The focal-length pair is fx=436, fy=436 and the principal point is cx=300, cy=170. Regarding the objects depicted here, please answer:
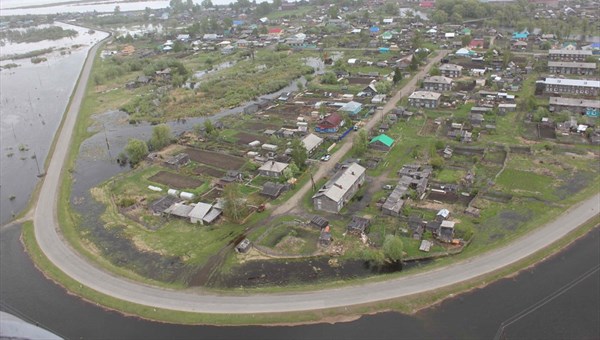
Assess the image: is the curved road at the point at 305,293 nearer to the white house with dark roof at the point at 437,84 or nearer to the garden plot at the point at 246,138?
the garden plot at the point at 246,138

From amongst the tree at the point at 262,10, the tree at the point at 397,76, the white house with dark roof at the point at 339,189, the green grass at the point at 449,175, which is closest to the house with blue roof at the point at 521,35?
the tree at the point at 397,76

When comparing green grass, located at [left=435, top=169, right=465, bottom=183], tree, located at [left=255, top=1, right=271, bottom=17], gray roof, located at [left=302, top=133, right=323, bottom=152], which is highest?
tree, located at [left=255, top=1, right=271, bottom=17]

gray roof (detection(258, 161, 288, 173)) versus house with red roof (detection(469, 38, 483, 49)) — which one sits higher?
house with red roof (detection(469, 38, 483, 49))

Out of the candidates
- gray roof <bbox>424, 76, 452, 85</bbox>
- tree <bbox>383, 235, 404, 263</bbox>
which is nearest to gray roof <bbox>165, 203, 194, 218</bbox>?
tree <bbox>383, 235, 404, 263</bbox>

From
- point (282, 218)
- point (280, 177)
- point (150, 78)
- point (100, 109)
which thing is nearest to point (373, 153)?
point (280, 177)

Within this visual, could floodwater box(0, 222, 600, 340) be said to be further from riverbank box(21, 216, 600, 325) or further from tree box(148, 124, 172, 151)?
tree box(148, 124, 172, 151)

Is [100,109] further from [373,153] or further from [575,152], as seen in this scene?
[575,152]
